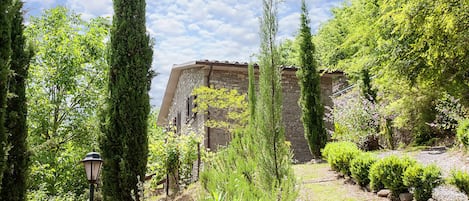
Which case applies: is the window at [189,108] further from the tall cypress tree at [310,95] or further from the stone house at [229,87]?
the tall cypress tree at [310,95]

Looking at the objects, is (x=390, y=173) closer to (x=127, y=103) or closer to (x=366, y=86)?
(x=127, y=103)

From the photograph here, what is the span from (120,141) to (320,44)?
2147 cm

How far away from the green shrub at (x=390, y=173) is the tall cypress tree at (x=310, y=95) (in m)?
5.26

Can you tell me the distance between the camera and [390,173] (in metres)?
6.96

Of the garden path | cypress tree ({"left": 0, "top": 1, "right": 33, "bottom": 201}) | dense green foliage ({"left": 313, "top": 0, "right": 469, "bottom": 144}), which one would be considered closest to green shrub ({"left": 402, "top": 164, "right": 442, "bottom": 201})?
the garden path

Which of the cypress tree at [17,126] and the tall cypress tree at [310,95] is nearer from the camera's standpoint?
the cypress tree at [17,126]

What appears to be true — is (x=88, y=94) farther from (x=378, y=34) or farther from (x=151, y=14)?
(x=378, y=34)

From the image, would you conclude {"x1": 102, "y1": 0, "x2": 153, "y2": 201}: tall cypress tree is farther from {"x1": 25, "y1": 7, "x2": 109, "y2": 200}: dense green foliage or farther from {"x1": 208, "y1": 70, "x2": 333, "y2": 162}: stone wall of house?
{"x1": 208, "y1": 70, "x2": 333, "y2": 162}: stone wall of house

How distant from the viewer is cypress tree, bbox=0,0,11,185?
4887mm

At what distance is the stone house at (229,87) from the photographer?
14.1m

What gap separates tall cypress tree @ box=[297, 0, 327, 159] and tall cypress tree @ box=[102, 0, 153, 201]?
5.51 meters

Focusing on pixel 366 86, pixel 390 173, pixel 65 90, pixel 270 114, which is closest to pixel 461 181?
pixel 390 173

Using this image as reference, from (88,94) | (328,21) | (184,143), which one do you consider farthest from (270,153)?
(328,21)

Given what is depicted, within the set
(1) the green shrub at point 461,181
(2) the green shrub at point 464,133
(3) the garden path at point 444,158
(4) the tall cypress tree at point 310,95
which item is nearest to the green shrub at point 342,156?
(3) the garden path at point 444,158
